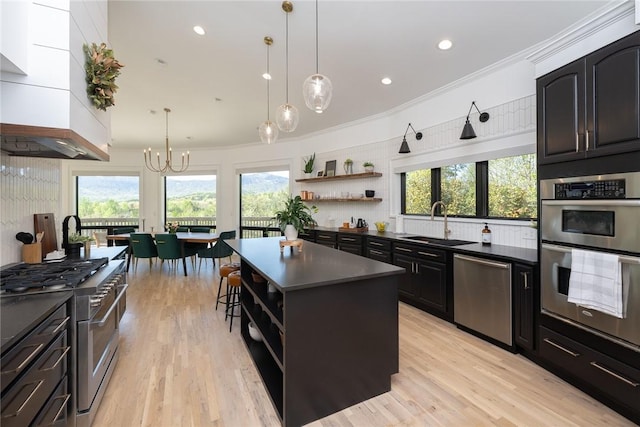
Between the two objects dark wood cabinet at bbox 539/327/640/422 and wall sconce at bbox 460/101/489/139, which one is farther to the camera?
wall sconce at bbox 460/101/489/139

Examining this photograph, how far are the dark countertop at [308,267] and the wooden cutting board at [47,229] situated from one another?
1.52 meters

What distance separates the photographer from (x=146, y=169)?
799cm

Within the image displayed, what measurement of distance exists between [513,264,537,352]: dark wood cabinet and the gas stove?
337 cm

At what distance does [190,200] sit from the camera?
825cm

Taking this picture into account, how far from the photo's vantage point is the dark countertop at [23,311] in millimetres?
1062

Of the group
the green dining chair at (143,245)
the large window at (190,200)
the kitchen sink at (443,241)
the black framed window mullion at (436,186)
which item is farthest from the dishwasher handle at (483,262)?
the large window at (190,200)

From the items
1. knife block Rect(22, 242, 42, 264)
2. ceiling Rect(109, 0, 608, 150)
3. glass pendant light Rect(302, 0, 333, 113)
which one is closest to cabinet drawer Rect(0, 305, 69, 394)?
knife block Rect(22, 242, 42, 264)

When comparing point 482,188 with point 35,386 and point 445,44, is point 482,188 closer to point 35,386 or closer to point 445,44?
point 445,44

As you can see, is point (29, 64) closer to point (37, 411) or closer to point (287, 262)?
point (37, 411)

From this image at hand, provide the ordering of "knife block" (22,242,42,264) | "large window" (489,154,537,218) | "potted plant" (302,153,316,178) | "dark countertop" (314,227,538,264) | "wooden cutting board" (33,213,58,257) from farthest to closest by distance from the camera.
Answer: "potted plant" (302,153,316,178) → "large window" (489,154,537,218) → "dark countertop" (314,227,538,264) → "wooden cutting board" (33,213,58,257) → "knife block" (22,242,42,264)

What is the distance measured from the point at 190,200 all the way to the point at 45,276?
6924 millimetres

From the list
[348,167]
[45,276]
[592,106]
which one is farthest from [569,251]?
[348,167]

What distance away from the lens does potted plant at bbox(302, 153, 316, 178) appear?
6258 mm

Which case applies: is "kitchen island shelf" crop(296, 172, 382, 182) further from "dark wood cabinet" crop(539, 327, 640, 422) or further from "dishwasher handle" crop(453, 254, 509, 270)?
"dark wood cabinet" crop(539, 327, 640, 422)
